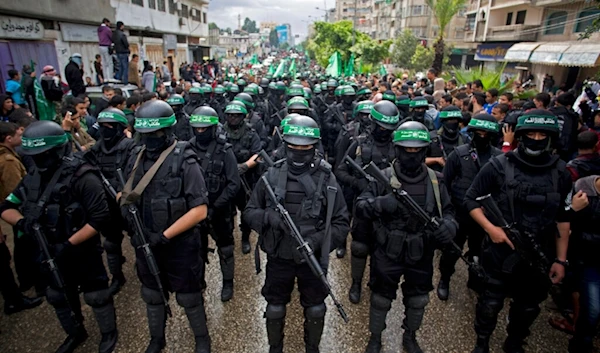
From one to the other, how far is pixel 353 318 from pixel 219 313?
5.51 ft

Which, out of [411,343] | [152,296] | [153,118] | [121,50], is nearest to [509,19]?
[121,50]

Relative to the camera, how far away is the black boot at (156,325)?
12.2 feet

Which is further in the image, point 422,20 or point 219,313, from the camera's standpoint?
point 422,20

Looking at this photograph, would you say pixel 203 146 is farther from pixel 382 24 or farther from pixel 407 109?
pixel 382 24

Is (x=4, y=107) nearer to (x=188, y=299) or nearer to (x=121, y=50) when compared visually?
(x=188, y=299)

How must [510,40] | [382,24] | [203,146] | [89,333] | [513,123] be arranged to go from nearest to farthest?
[89,333] < [203,146] < [513,123] < [510,40] < [382,24]

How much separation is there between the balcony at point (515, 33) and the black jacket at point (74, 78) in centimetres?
2719

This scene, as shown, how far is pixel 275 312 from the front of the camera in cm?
362

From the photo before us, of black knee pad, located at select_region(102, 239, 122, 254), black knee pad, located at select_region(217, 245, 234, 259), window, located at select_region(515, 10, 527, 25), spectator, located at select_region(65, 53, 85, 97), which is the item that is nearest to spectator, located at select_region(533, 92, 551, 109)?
black knee pad, located at select_region(217, 245, 234, 259)

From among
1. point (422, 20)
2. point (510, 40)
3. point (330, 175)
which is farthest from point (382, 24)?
point (330, 175)

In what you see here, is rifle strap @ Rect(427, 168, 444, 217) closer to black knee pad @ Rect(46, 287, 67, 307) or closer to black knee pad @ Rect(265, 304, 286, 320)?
black knee pad @ Rect(265, 304, 286, 320)

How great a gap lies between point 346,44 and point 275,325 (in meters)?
38.4

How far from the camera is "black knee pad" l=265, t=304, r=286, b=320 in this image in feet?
11.9

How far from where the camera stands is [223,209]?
487cm
